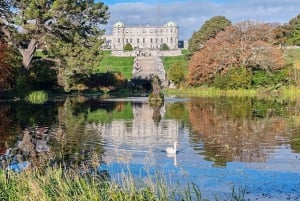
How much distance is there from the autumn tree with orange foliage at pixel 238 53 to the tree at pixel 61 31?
11123 millimetres

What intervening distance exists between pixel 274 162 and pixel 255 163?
0.46 m

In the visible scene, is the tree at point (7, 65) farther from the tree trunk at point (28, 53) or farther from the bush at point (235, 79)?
the bush at point (235, 79)

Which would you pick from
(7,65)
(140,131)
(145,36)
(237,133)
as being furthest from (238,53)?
(145,36)

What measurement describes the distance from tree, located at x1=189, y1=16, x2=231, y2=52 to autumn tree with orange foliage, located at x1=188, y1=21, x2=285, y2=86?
16.1 meters

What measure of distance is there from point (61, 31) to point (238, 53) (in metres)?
16.3

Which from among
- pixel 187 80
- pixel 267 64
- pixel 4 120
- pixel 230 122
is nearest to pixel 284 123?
pixel 230 122

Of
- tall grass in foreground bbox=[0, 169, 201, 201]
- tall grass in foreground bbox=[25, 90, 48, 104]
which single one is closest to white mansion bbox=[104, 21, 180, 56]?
tall grass in foreground bbox=[25, 90, 48, 104]

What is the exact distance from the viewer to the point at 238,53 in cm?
5059

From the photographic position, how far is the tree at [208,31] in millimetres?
69562

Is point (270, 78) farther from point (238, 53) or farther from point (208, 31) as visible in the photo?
point (208, 31)

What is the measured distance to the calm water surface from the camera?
10703 mm

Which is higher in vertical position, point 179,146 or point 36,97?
point 36,97

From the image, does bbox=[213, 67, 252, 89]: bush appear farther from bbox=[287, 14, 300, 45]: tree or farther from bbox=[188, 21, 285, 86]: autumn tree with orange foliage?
bbox=[287, 14, 300, 45]: tree

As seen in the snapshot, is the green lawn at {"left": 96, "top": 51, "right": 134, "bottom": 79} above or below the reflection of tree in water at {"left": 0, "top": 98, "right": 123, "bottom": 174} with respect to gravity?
above
